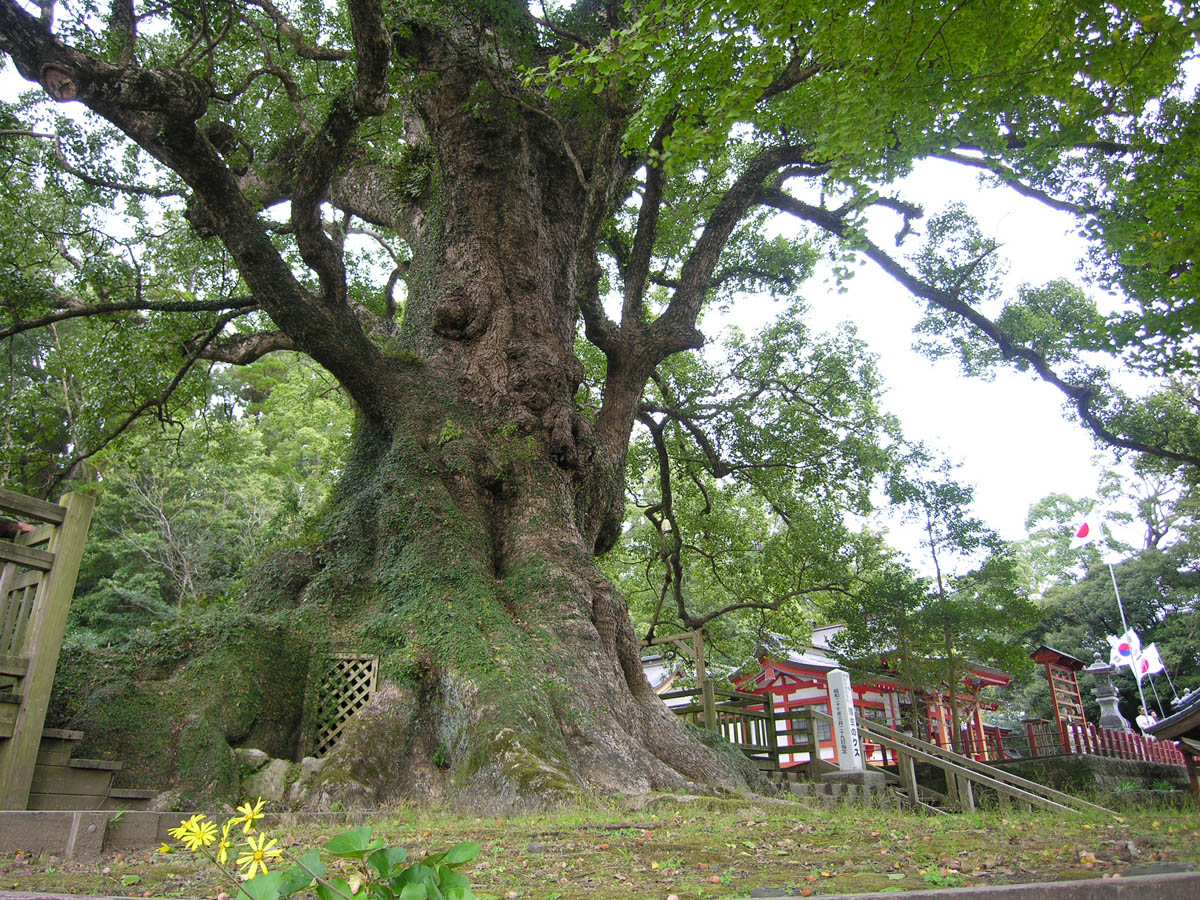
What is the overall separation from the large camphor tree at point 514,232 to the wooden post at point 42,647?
2.25 metres

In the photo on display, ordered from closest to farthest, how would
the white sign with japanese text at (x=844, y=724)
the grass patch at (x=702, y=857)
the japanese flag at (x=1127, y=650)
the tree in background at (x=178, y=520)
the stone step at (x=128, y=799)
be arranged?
the grass patch at (x=702, y=857) → the stone step at (x=128, y=799) → the white sign with japanese text at (x=844, y=724) → the tree in background at (x=178, y=520) → the japanese flag at (x=1127, y=650)

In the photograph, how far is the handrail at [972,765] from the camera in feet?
26.8

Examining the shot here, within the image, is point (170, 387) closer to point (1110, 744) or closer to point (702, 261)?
point (702, 261)

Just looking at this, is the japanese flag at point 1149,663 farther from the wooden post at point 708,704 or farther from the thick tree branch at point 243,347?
the thick tree branch at point 243,347

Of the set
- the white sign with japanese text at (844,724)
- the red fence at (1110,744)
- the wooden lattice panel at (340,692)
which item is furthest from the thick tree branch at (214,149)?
the red fence at (1110,744)

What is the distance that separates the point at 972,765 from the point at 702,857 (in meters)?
7.76

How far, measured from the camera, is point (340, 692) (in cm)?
671

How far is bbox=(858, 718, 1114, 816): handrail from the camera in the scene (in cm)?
818

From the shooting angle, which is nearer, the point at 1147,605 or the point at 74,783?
the point at 74,783

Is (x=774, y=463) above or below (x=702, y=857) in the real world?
above

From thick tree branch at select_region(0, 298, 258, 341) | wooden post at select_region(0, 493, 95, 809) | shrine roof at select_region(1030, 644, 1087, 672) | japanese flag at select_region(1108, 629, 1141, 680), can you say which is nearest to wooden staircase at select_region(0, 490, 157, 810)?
wooden post at select_region(0, 493, 95, 809)

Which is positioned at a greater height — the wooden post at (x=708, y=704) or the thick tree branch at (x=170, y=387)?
the thick tree branch at (x=170, y=387)

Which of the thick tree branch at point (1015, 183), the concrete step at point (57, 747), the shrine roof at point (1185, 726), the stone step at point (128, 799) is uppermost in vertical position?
the thick tree branch at point (1015, 183)

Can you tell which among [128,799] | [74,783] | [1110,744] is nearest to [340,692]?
[128,799]
